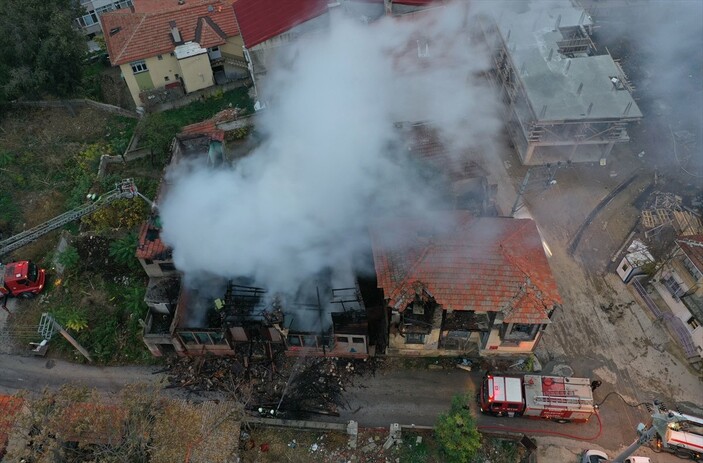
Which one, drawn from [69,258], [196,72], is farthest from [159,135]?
[69,258]

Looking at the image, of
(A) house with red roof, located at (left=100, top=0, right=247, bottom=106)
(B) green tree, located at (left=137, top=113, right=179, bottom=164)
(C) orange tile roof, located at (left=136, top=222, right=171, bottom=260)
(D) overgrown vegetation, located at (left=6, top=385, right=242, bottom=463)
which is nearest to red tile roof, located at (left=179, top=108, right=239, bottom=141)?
(B) green tree, located at (left=137, top=113, right=179, bottom=164)

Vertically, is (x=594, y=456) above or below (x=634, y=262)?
below

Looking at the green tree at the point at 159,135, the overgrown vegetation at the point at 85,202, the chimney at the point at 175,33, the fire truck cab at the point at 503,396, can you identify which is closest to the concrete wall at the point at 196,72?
the overgrown vegetation at the point at 85,202

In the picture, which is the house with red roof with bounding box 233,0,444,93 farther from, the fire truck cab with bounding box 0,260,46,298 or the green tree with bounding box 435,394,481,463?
the green tree with bounding box 435,394,481,463

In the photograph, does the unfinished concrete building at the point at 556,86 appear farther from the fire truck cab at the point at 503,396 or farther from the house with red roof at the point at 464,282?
the fire truck cab at the point at 503,396

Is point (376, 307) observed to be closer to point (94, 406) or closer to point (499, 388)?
point (499, 388)

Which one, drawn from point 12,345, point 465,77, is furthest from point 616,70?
point 12,345

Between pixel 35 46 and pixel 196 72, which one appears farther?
pixel 196 72

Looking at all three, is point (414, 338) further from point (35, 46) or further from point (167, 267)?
point (35, 46)
